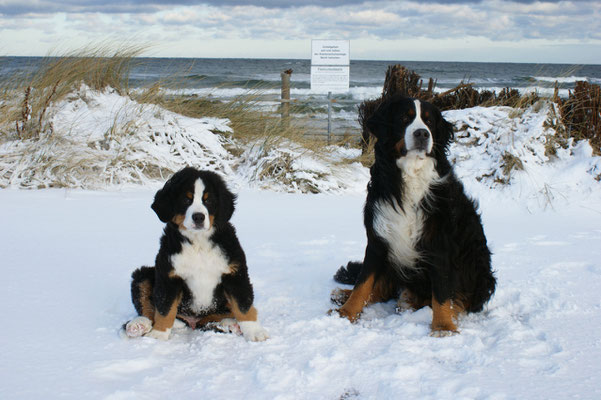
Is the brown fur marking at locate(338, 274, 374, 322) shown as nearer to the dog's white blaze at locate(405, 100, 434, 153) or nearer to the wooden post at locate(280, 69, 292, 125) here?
the dog's white blaze at locate(405, 100, 434, 153)

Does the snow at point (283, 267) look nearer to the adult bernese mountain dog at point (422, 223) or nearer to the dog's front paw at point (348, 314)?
the dog's front paw at point (348, 314)

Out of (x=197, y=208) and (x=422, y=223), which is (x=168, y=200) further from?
(x=422, y=223)

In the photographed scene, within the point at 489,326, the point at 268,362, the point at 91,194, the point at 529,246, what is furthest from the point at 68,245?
the point at 529,246

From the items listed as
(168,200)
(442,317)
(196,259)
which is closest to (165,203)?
(168,200)

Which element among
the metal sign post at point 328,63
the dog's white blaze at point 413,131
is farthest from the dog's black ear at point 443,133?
the metal sign post at point 328,63

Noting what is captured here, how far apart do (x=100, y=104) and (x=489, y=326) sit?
6849 millimetres

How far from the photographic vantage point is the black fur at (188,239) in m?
2.98

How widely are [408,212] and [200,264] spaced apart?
4.33ft

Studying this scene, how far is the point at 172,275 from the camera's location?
117 inches

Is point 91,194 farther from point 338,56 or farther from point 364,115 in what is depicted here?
point 338,56

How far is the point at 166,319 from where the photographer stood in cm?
304

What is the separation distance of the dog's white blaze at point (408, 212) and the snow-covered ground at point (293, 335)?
50 cm

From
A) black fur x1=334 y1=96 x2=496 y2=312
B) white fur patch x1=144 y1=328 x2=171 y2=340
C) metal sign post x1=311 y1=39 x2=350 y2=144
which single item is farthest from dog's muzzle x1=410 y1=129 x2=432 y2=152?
metal sign post x1=311 y1=39 x2=350 y2=144

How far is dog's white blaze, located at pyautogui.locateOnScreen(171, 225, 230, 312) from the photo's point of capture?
2.98 m
